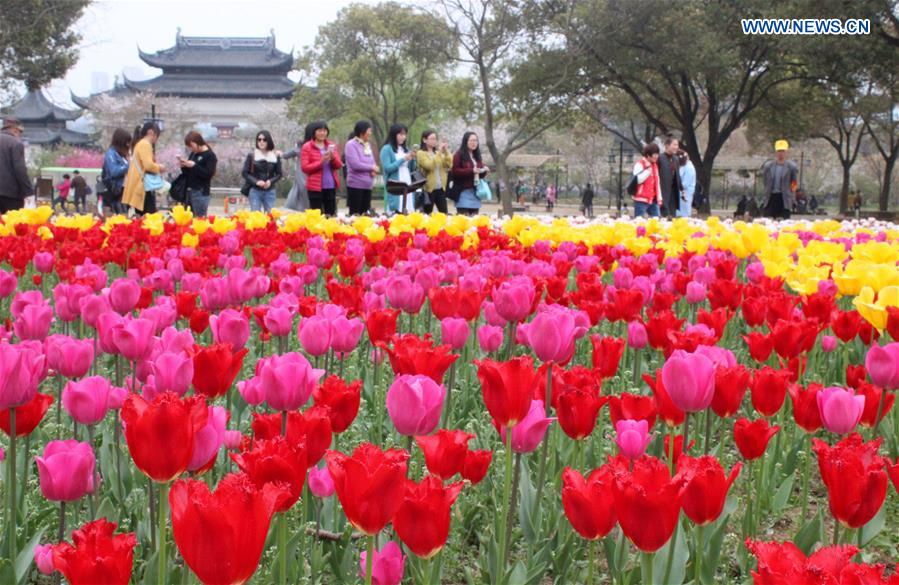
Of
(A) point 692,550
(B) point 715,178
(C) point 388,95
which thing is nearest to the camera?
(A) point 692,550

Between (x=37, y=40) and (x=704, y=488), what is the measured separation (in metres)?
30.3

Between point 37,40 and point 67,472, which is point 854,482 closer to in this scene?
point 67,472

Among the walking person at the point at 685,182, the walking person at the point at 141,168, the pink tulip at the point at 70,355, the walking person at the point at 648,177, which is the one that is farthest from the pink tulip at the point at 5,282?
the walking person at the point at 685,182

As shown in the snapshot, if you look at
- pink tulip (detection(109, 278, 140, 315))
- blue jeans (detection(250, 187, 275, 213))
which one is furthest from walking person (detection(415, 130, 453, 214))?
pink tulip (detection(109, 278, 140, 315))

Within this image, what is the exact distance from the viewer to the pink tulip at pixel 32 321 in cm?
256

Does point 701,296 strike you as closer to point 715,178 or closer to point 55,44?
point 55,44

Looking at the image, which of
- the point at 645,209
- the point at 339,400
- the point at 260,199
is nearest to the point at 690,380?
the point at 339,400

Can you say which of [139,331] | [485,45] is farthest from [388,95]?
[139,331]

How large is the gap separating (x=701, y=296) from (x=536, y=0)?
26085mm

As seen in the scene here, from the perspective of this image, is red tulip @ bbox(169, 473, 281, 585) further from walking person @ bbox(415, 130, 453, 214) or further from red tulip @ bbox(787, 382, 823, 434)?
walking person @ bbox(415, 130, 453, 214)

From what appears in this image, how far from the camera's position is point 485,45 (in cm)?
2806

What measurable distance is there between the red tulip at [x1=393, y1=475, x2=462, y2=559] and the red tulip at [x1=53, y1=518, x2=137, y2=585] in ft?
1.11

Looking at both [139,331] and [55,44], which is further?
[55,44]

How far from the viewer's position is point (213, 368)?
1829mm
